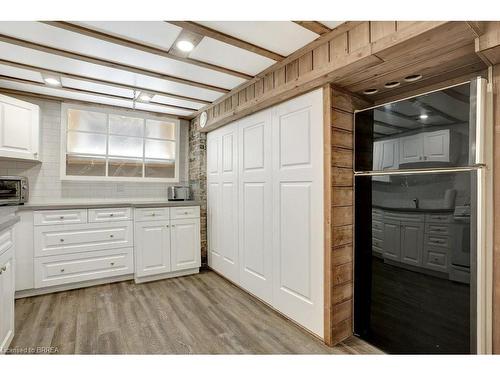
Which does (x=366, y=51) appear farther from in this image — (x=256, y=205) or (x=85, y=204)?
(x=85, y=204)

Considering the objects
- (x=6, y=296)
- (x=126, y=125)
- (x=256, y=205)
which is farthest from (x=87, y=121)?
(x=256, y=205)

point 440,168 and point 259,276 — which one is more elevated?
point 440,168

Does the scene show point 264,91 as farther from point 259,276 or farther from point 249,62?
point 259,276

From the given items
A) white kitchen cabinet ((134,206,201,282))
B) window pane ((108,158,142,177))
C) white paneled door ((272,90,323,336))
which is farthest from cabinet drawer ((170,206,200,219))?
white paneled door ((272,90,323,336))

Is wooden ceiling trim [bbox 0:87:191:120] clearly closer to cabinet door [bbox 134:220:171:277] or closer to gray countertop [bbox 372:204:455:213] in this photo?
cabinet door [bbox 134:220:171:277]

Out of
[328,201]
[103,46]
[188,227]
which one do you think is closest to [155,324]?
[188,227]

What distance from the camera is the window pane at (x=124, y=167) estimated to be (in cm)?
356

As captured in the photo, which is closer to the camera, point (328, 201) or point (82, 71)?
point (328, 201)

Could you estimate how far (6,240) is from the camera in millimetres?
1674

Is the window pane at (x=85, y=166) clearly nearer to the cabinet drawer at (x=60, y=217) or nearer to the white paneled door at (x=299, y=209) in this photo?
the cabinet drawer at (x=60, y=217)

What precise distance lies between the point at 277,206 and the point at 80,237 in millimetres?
2322

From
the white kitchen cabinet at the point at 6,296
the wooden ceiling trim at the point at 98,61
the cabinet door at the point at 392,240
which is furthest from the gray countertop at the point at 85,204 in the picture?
the cabinet door at the point at 392,240

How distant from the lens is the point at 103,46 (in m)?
1.87

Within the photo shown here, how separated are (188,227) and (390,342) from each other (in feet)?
8.36
